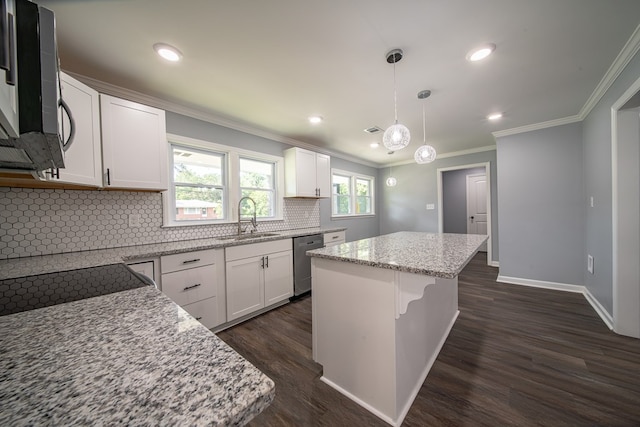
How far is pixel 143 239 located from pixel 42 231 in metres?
0.66

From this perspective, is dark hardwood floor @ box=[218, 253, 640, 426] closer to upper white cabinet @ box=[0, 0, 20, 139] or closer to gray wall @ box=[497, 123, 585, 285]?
gray wall @ box=[497, 123, 585, 285]

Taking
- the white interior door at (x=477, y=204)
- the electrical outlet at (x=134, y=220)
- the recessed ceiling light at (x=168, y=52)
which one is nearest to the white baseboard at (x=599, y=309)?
the white interior door at (x=477, y=204)

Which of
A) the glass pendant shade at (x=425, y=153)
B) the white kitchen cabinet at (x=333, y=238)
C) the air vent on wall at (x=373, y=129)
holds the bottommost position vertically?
the white kitchen cabinet at (x=333, y=238)

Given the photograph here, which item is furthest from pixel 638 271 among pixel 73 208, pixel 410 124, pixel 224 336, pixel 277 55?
pixel 73 208

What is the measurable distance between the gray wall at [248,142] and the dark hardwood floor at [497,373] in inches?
87.5

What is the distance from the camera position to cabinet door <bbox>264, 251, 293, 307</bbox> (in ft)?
9.01

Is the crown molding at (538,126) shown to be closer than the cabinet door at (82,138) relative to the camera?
No

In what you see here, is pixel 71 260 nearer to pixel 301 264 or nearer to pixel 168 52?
pixel 168 52

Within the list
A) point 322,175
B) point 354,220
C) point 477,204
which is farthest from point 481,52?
point 477,204

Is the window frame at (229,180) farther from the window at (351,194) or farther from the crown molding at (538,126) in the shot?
the crown molding at (538,126)

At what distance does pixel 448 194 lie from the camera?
6438 millimetres

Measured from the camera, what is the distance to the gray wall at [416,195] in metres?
4.64

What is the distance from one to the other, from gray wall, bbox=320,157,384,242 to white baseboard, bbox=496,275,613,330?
264 centimetres

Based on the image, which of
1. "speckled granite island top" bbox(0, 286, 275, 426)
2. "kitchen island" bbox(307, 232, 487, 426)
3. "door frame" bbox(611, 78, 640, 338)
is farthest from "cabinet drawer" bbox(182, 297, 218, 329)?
"door frame" bbox(611, 78, 640, 338)
